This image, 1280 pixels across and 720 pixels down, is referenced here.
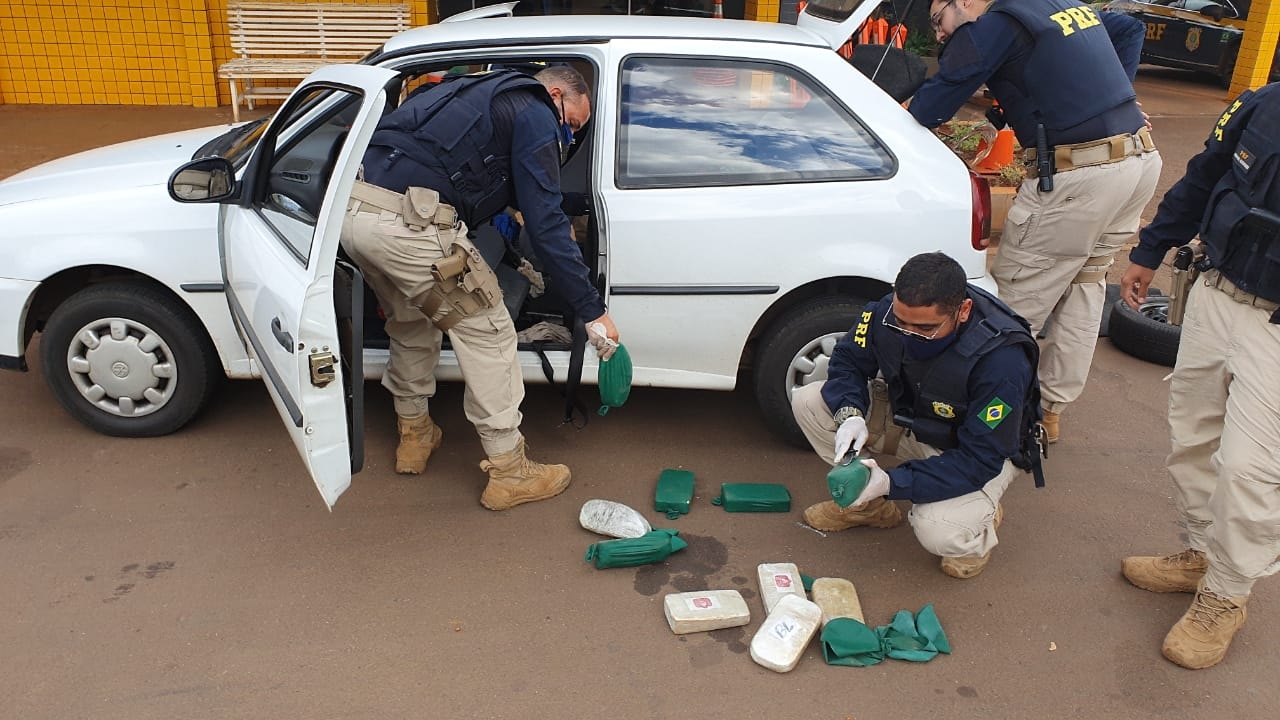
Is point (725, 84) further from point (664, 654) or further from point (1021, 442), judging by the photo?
point (664, 654)

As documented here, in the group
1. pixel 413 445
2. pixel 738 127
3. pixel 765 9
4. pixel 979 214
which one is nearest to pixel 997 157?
pixel 979 214

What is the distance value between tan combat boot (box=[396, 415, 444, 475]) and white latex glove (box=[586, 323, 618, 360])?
86cm

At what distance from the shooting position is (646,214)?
3611mm

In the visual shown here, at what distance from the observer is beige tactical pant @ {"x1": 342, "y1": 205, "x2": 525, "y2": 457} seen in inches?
127

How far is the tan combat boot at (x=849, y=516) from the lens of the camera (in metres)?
3.58

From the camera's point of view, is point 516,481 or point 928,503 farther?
point 516,481

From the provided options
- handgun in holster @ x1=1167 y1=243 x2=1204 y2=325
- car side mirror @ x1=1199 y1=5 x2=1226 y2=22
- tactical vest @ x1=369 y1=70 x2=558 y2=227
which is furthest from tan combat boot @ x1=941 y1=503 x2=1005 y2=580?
car side mirror @ x1=1199 y1=5 x2=1226 y2=22

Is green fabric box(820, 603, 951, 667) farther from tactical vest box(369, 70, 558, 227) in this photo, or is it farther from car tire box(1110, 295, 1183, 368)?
car tire box(1110, 295, 1183, 368)

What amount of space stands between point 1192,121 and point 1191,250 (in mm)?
8367

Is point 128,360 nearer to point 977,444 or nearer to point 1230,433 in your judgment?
point 977,444

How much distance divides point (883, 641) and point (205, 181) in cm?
282

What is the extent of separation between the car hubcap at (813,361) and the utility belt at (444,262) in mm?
1209

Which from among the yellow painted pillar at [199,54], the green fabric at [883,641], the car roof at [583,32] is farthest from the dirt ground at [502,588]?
the yellow painted pillar at [199,54]

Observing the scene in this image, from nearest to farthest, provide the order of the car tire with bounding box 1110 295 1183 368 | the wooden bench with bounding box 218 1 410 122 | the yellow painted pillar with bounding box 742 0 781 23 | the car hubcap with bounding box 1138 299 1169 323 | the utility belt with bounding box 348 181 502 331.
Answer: the utility belt with bounding box 348 181 502 331 < the car tire with bounding box 1110 295 1183 368 < the car hubcap with bounding box 1138 299 1169 323 < the wooden bench with bounding box 218 1 410 122 < the yellow painted pillar with bounding box 742 0 781 23
